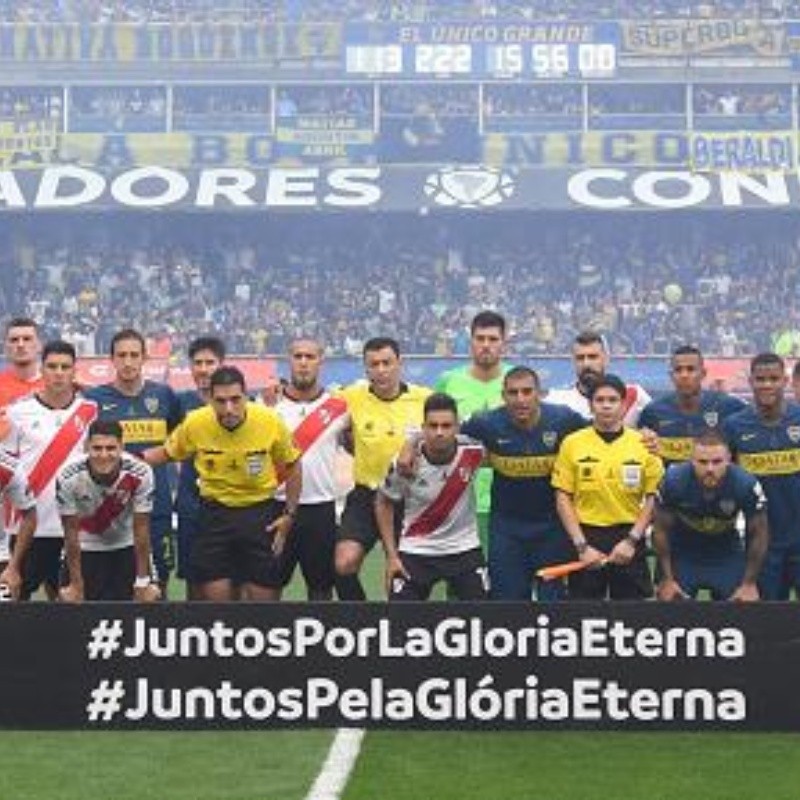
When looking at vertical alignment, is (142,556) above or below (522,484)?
below

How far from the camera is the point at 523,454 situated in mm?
10930

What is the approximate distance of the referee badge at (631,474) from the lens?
35.6 feet

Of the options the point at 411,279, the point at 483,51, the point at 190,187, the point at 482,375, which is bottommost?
the point at 482,375

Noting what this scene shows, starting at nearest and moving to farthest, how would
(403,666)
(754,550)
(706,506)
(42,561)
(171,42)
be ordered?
(403,666) → (754,550) → (706,506) → (42,561) → (171,42)

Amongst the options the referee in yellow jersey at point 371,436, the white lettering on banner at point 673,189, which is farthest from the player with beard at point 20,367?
the white lettering on banner at point 673,189

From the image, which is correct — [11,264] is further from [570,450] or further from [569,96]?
[570,450]

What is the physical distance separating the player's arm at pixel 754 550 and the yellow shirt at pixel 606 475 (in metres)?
0.59

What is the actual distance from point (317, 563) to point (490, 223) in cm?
3077

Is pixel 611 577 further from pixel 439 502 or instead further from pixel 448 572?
pixel 439 502

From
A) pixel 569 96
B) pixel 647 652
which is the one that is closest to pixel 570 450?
pixel 647 652

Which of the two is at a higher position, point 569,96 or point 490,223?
point 569,96

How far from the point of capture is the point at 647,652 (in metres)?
9.34

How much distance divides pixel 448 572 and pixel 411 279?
30.8 m

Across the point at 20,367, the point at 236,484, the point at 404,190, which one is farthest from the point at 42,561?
the point at 404,190
